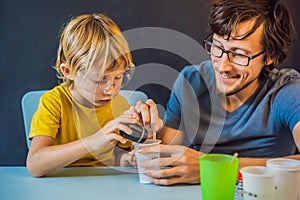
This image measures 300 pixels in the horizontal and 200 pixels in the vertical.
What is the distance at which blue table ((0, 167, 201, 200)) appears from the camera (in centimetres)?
Result: 100

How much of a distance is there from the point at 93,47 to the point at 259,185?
0.76 metres

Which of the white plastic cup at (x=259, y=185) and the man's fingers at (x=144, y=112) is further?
the man's fingers at (x=144, y=112)

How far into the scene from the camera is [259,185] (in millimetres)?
827

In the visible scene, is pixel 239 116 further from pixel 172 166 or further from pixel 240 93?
pixel 172 166

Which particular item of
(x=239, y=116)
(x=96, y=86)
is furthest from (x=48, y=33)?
(x=239, y=116)

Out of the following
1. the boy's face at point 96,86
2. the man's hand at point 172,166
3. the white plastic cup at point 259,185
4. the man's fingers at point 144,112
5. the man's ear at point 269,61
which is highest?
the man's ear at point 269,61

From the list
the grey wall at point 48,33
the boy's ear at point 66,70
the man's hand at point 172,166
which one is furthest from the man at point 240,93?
the grey wall at point 48,33

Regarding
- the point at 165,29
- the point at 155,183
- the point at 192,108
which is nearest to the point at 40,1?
the point at 165,29

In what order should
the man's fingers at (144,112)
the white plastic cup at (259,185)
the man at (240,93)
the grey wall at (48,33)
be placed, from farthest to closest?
the grey wall at (48,33) < the man at (240,93) < the man's fingers at (144,112) < the white plastic cup at (259,185)

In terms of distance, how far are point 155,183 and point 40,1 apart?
120cm

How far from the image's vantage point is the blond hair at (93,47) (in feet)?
4.36

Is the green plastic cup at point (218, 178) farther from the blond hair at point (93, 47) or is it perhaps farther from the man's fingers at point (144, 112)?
the blond hair at point (93, 47)

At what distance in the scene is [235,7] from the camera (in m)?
1.37

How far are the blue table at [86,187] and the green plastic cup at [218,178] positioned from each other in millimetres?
106
